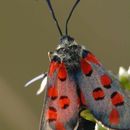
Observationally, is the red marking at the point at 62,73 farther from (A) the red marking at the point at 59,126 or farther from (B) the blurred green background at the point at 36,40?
(B) the blurred green background at the point at 36,40

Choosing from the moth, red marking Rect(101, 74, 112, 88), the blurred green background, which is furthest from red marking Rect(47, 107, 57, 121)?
the blurred green background

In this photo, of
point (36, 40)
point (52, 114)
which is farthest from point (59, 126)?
point (36, 40)

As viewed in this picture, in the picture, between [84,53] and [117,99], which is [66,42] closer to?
[84,53]

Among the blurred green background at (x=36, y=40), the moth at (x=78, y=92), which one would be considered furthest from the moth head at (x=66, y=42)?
the blurred green background at (x=36, y=40)

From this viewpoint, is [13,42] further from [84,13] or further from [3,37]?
[84,13]

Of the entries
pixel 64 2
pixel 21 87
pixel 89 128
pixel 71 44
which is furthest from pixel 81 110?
pixel 21 87

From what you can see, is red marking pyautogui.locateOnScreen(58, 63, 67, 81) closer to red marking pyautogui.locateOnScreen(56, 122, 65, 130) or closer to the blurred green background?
red marking pyautogui.locateOnScreen(56, 122, 65, 130)
